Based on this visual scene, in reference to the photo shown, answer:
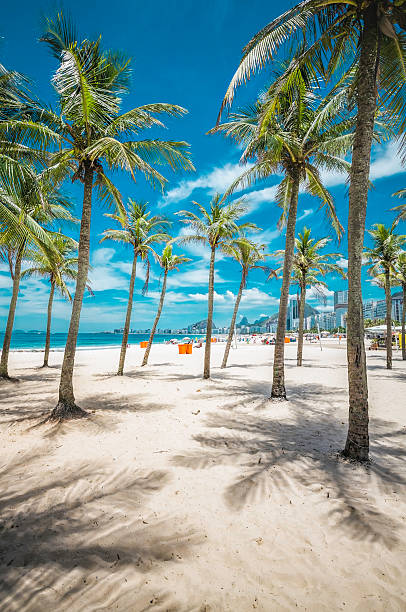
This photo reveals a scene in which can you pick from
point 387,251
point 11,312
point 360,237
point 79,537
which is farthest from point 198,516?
point 387,251

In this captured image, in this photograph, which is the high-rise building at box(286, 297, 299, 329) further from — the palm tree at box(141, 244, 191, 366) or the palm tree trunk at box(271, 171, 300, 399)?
the palm tree trunk at box(271, 171, 300, 399)

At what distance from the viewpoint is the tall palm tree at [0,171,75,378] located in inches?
284

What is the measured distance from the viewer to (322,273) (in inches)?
786

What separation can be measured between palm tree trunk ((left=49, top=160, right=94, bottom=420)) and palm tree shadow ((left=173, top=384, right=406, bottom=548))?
3.26m

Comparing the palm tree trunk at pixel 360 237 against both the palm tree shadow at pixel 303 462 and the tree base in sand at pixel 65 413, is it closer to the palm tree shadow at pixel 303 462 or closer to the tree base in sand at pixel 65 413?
the palm tree shadow at pixel 303 462

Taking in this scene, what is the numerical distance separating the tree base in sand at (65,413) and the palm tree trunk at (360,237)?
5703mm

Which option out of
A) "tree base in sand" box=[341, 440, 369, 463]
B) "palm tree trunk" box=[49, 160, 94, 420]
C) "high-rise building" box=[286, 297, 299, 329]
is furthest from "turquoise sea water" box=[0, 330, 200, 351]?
"tree base in sand" box=[341, 440, 369, 463]

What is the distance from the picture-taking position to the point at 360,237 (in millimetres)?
4719

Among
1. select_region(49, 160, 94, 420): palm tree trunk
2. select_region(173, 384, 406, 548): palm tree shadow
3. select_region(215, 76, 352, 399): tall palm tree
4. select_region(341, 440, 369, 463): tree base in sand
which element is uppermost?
select_region(215, 76, 352, 399): tall palm tree

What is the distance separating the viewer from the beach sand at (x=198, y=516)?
89.9 inches

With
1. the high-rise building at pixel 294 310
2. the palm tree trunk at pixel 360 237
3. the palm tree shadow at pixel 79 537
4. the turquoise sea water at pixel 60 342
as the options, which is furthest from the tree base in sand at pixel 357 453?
the turquoise sea water at pixel 60 342

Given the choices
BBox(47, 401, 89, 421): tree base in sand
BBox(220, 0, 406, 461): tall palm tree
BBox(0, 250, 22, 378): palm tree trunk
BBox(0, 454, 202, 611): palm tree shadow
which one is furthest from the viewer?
BBox(0, 250, 22, 378): palm tree trunk

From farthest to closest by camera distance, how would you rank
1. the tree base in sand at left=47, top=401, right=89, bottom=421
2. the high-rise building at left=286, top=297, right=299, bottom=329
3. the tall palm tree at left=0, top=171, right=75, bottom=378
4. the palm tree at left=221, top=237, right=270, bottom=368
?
the high-rise building at left=286, top=297, right=299, bottom=329 → the palm tree at left=221, top=237, right=270, bottom=368 → the tall palm tree at left=0, top=171, right=75, bottom=378 → the tree base in sand at left=47, top=401, right=89, bottom=421

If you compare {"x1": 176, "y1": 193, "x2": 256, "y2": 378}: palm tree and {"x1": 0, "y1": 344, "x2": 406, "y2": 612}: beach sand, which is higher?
{"x1": 176, "y1": 193, "x2": 256, "y2": 378}: palm tree
